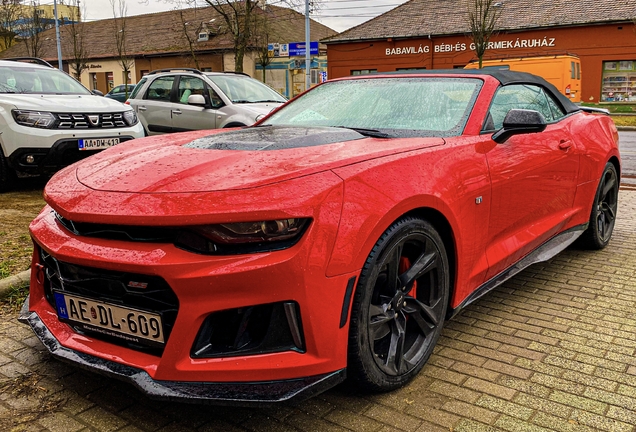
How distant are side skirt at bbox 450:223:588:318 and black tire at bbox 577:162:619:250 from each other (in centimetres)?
27

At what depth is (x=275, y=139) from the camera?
3008mm

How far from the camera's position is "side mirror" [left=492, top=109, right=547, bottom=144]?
3223 mm

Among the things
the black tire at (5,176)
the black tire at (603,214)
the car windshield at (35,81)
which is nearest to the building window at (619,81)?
the black tire at (603,214)

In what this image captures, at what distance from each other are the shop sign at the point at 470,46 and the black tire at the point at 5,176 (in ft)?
84.9

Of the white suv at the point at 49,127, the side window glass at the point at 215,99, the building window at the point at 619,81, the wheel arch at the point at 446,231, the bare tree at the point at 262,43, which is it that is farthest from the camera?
the bare tree at the point at 262,43

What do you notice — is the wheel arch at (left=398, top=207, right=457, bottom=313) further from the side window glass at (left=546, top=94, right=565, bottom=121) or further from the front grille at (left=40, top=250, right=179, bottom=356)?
the side window glass at (left=546, top=94, right=565, bottom=121)

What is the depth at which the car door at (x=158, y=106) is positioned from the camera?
10.9m

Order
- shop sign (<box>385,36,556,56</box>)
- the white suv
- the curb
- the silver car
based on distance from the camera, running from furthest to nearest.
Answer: shop sign (<box>385,36,556,56</box>), the silver car, the white suv, the curb

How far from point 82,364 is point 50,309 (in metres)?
0.49

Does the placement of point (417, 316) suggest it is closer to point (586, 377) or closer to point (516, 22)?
point (586, 377)

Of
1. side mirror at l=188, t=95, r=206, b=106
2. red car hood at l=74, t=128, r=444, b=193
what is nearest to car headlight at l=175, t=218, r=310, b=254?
red car hood at l=74, t=128, r=444, b=193

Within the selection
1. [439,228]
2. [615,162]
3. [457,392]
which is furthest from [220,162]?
[615,162]

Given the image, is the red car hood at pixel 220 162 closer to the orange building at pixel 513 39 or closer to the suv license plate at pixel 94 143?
the suv license plate at pixel 94 143

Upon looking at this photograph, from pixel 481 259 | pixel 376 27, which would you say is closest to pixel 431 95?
pixel 481 259
